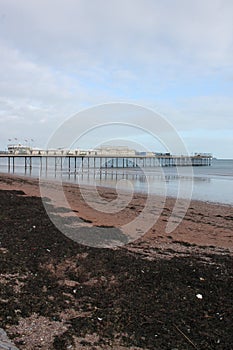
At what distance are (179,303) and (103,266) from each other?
1.73m

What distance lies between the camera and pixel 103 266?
5.86m

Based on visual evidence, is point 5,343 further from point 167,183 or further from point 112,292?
point 167,183

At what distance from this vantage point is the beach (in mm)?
3664

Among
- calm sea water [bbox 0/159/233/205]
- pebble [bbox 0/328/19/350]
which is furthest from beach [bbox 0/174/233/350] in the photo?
calm sea water [bbox 0/159/233/205]

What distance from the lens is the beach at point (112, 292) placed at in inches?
144

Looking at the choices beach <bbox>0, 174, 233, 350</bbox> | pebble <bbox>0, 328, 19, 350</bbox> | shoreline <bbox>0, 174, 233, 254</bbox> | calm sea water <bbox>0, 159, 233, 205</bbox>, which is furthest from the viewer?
calm sea water <bbox>0, 159, 233, 205</bbox>

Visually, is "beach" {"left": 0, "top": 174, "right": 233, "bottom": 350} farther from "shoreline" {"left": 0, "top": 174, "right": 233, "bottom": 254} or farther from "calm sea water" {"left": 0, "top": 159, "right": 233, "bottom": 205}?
"calm sea water" {"left": 0, "top": 159, "right": 233, "bottom": 205}

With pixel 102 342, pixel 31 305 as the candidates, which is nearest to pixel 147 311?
pixel 102 342

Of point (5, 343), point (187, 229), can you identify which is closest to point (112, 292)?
point (5, 343)

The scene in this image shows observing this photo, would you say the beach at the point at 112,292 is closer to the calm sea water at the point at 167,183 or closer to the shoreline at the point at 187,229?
the shoreline at the point at 187,229

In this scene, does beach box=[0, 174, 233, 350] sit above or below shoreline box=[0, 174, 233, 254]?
above

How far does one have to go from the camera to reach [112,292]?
189 inches

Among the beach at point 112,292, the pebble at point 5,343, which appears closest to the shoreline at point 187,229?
the beach at point 112,292

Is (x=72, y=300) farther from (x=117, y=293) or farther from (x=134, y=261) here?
(x=134, y=261)
